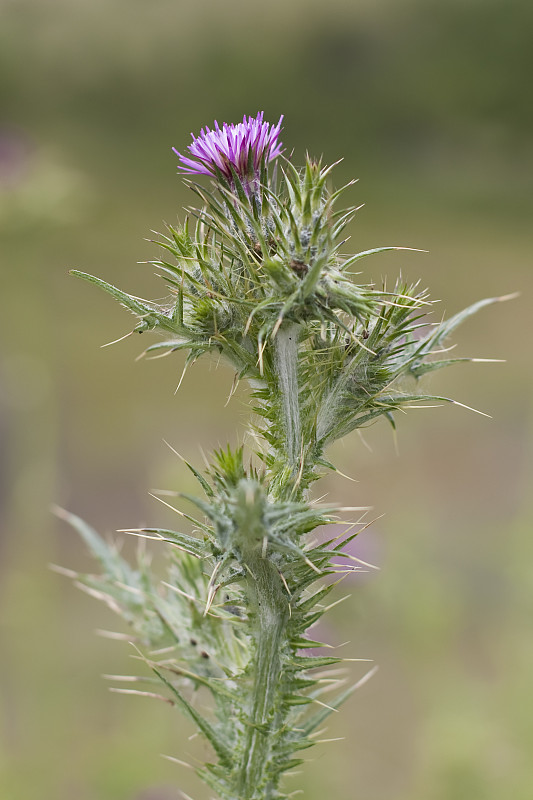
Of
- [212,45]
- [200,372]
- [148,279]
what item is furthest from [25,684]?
[212,45]

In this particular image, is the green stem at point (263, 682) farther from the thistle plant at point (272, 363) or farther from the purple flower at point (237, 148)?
the purple flower at point (237, 148)

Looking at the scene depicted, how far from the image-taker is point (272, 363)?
4.62ft

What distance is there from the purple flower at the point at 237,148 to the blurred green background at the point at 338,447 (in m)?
0.68

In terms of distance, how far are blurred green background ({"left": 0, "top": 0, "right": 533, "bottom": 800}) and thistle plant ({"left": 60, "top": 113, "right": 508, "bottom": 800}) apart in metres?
0.55

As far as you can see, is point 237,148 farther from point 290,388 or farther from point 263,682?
point 263,682

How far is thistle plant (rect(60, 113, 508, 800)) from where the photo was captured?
1.27 metres

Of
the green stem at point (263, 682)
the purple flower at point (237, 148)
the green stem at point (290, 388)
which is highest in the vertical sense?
the purple flower at point (237, 148)

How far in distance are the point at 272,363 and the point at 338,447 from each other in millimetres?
2521

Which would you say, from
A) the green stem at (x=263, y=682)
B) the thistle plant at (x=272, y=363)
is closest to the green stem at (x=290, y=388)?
the thistle plant at (x=272, y=363)

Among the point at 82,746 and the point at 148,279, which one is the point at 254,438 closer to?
the point at 82,746

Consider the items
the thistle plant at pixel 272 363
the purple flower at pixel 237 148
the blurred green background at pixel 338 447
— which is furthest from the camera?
the blurred green background at pixel 338 447

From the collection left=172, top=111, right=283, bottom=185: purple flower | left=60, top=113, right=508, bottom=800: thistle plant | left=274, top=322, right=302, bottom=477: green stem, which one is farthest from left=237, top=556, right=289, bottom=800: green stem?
left=172, top=111, right=283, bottom=185: purple flower

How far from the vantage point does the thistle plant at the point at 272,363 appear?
4.17 feet

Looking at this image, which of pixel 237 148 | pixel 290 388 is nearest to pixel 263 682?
pixel 290 388
